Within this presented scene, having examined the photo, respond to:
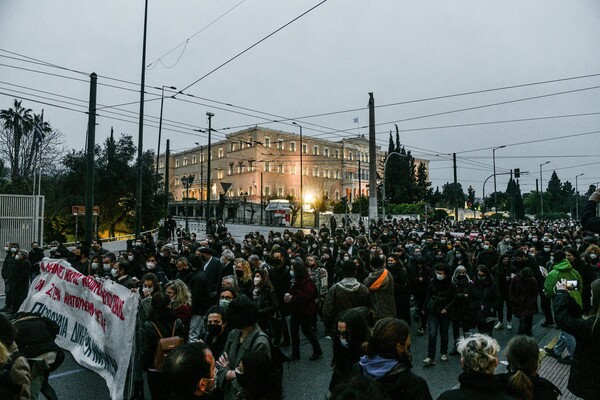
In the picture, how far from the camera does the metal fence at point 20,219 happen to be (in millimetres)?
19922

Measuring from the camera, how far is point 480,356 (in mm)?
2641

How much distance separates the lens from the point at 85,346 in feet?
21.7

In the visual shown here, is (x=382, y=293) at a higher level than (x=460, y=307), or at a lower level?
higher

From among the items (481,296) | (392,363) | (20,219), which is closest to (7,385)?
(392,363)

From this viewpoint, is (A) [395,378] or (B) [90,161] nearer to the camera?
(A) [395,378]

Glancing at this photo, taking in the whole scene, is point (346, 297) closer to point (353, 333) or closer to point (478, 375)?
point (353, 333)

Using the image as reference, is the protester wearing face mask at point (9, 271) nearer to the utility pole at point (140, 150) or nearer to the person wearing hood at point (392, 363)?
the utility pole at point (140, 150)

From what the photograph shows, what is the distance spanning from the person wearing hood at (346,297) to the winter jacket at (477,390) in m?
3.48

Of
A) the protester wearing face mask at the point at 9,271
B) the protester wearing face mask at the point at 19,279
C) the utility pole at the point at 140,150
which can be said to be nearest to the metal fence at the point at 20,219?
the utility pole at the point at 140,150

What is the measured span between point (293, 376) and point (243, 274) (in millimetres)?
1984

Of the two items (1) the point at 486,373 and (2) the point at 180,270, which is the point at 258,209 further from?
(1) the point at 486,373

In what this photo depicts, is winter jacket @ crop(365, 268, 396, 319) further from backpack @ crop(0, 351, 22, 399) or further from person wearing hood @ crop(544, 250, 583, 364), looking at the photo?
backpack @ crop(0, 351, 22, 399)

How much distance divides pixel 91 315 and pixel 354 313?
4523 millimetres

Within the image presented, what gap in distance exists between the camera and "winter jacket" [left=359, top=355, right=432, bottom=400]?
2787mm
